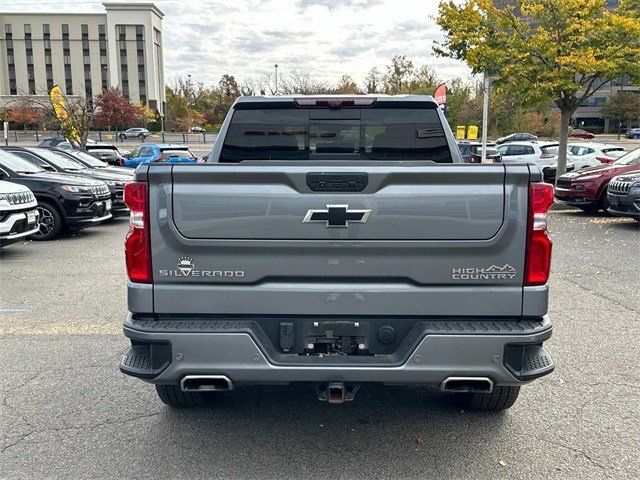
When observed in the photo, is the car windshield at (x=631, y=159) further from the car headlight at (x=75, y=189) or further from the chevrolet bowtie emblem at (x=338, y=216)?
the chevrolet bowtie emblem at (x=338, y=216)

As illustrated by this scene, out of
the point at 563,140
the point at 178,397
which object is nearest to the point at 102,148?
the point at 563,140

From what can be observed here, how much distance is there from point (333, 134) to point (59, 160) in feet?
38.2

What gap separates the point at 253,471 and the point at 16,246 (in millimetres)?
8911

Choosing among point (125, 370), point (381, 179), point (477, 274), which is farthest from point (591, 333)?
point (125, 370)

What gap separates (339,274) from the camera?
9.68 ft

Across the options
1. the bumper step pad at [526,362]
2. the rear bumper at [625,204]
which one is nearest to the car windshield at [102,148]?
the rear bumper at [625,204]

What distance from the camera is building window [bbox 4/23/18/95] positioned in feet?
→ 340

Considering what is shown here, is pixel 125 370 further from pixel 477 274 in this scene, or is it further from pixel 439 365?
pixel 477 274

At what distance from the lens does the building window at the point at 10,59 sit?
103750 millimetres

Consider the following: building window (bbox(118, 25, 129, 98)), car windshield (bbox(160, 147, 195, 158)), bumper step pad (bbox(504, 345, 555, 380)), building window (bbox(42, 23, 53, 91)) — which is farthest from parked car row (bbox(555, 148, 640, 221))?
building window (bbox(42, 23, 53, 91))

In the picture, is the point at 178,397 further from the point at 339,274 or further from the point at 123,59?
the point at 123,59

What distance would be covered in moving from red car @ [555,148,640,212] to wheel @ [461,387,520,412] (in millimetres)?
10707

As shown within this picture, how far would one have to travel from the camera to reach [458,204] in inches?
113

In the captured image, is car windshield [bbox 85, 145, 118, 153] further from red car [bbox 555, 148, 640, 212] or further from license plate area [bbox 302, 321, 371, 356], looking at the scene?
license plate area [bbox 302, 321, 371, 356]
